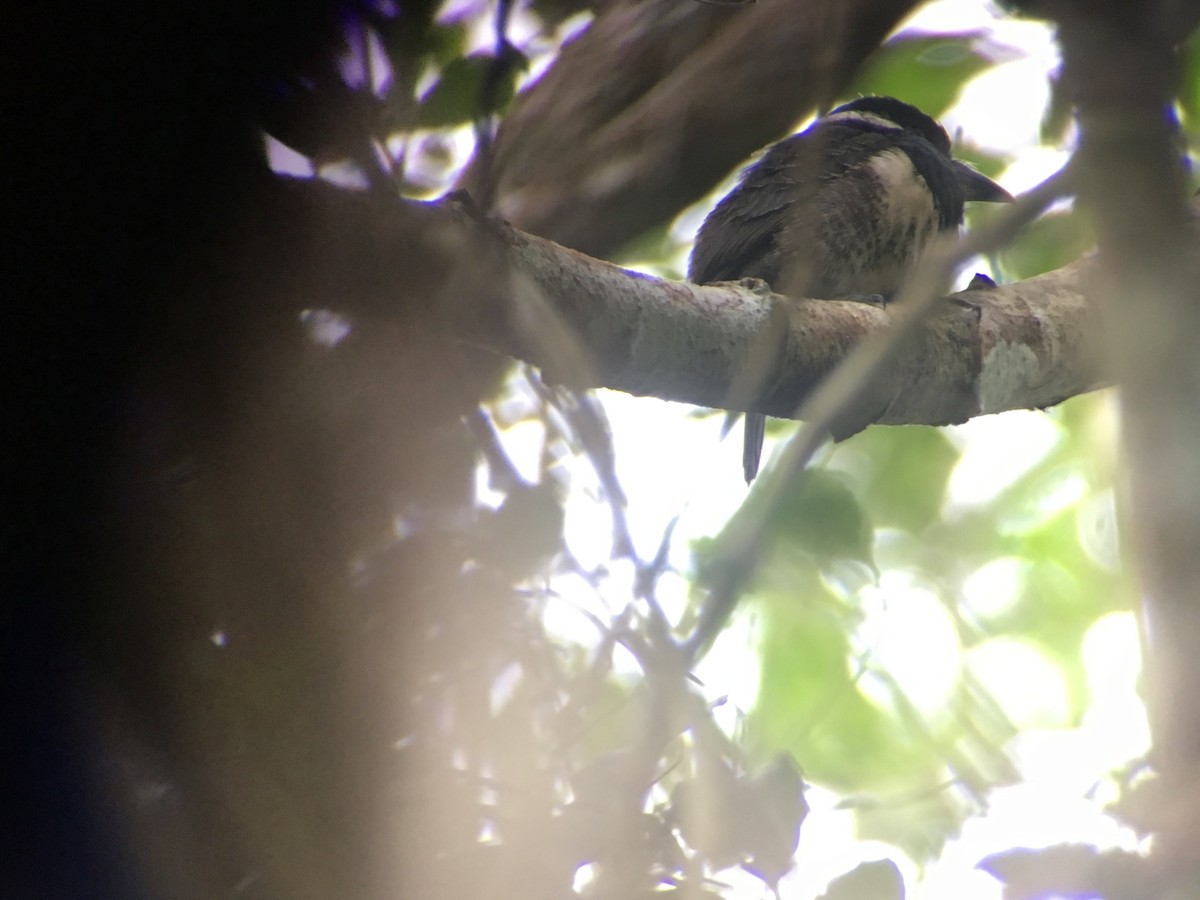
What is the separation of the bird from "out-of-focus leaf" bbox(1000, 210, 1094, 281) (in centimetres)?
26

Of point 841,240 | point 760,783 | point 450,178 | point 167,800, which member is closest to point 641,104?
point 841,240

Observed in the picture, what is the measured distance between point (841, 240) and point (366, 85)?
1.34 m

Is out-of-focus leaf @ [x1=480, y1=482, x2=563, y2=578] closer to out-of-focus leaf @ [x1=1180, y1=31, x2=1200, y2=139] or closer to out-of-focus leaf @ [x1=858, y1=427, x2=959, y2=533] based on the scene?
out-of-focus leaf @ [x1=858, y1=427, x2=959, y2=533]

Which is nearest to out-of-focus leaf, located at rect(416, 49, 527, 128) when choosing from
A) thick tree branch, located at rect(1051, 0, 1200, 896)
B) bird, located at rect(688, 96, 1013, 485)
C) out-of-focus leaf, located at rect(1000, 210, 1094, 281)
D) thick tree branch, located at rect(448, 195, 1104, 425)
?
thick tree branch, located at rect(448, 195, 1104, 425)

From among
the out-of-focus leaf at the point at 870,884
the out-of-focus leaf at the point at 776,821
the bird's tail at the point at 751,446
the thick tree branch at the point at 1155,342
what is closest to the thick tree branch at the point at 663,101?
the bird's tail at the point at 751,446

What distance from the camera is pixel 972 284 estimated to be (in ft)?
5.43

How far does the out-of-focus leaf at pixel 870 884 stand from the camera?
0.97 metres

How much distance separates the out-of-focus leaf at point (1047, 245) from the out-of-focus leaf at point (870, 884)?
2.24 ft

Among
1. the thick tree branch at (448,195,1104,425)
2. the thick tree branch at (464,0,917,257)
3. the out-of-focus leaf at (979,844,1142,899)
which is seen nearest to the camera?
the out-of-focus leaf at (979,844,1142,899)

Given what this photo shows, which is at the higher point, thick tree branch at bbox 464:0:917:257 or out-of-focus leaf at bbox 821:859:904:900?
thick tree branch at bbox 464:0:917:257

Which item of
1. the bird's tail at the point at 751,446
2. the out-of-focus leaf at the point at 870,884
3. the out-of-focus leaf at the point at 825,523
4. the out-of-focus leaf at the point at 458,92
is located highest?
the out-of-focus leaf at the point at 458,92

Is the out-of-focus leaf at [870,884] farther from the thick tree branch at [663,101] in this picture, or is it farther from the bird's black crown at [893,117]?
the bird's black crown at [893,117]

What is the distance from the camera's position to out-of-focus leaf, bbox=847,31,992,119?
153 cm

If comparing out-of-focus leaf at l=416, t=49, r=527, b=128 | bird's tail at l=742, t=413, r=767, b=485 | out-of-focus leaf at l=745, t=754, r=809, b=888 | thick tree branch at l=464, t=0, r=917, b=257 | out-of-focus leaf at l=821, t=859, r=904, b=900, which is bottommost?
bird's tail at l=742, t=413, r=767, b=485
